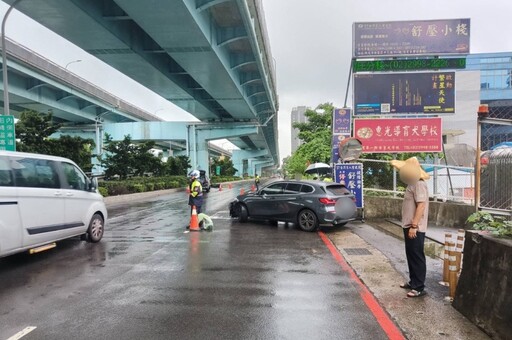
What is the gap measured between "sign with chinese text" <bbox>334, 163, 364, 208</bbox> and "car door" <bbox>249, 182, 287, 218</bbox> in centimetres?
255

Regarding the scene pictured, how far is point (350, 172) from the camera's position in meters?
13.9

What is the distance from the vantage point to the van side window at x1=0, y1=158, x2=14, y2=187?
678cm

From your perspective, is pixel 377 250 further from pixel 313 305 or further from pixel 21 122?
pixel 21 122

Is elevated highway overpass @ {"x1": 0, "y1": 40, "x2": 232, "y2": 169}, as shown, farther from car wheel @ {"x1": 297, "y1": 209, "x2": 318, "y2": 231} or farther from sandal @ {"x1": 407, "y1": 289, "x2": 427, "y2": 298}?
sandal @ {"x1": 407, "y1": 289, "x2": 427, "y2": 298}

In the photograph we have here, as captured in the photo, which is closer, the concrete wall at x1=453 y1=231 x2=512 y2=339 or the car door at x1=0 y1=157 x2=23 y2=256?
the concrete wall at x1=453 y1=231 x2=512 y2=339

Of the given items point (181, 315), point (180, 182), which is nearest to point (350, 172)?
point (181, 315)

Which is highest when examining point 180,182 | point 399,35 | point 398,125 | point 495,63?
point 495,63

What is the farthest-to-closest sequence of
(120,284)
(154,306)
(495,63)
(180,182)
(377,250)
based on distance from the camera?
(495,63)
(180,182)
(377,250)
(120,284)
(154,306)

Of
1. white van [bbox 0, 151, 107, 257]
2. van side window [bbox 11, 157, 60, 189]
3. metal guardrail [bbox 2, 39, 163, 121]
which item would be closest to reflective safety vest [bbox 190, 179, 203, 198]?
white van [bbox 0, 151, 107, 257]

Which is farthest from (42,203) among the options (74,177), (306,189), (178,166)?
(178,166)

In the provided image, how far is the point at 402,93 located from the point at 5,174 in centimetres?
1494

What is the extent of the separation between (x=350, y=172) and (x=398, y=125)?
307cm

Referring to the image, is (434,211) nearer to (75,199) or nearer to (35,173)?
(75,199)

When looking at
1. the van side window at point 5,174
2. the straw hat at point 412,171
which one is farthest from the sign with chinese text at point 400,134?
the van side window at point 5,174
